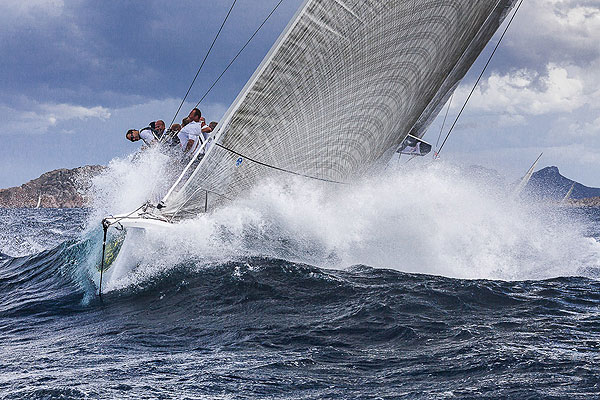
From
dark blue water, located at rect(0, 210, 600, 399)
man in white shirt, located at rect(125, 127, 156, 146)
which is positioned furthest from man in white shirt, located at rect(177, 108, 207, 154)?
dark blue water, located at rect(0, 210, 600, 399)

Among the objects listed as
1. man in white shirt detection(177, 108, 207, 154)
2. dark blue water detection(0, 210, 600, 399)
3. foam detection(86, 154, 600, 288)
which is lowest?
dark blue water detection(0, 210, 600, 399)

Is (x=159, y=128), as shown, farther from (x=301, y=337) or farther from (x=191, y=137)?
(x=301, y=337)

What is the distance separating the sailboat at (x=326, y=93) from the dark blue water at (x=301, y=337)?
1.26m

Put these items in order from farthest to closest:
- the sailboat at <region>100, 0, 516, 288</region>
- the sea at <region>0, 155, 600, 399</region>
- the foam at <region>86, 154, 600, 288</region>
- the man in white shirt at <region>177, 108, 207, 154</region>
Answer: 1. the man in white shirt at <region>177, 108, 207, 154</region>
2. the foam at <region>86, 154, 600, 288</region>
3. the sailboat at <region>100, 0, 516, 288</region>
4. the sea at <region>0, 155, 600, 399</region>

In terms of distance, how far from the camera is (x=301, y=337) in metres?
5.31

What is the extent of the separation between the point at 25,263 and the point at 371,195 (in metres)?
8.01

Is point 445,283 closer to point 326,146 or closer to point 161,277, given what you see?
point 326,146

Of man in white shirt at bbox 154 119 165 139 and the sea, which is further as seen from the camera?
man in white shirt at bbox 154 119 165 139

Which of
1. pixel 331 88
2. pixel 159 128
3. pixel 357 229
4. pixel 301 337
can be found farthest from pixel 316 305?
pixel 159 128

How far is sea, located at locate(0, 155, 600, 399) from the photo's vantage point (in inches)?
166

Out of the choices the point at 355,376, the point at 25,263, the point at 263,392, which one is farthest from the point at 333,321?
the point at 25,263

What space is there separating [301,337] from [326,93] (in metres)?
3.98

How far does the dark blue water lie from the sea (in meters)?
0.02

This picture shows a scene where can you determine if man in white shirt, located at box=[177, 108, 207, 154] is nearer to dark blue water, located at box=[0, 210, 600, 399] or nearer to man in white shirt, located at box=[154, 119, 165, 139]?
man in white shirt, located at box=[154, 119, 165, 139]
